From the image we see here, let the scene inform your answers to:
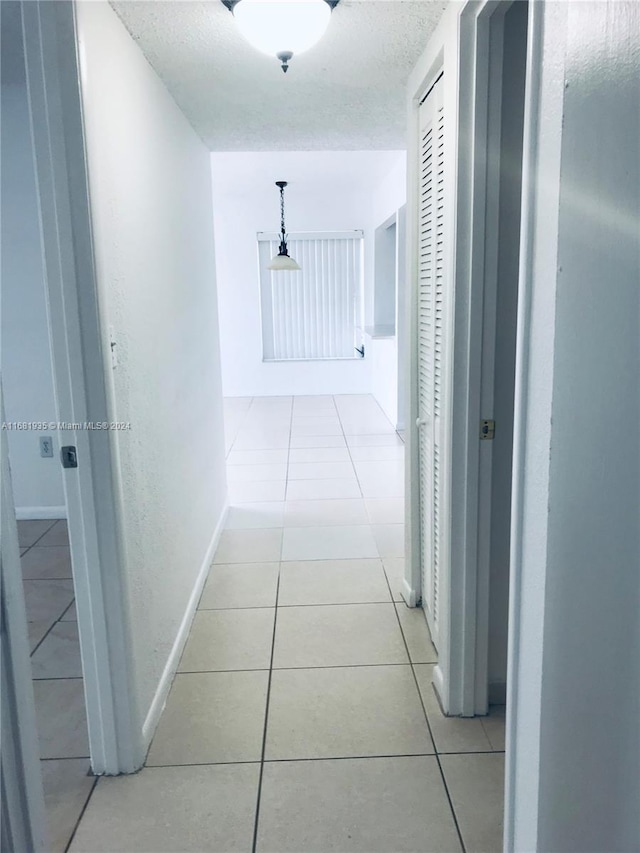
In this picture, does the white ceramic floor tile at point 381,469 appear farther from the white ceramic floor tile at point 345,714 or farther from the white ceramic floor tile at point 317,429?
the white ceramic floor tile at point 345,714

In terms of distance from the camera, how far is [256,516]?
12.6 ft

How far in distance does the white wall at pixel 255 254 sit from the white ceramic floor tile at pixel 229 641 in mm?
4745

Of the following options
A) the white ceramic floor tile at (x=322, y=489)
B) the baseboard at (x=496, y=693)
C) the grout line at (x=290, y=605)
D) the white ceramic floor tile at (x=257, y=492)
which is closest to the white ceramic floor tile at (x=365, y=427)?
the white ceramic floor tile at (x=322, y=489)

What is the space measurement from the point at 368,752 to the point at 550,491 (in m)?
1.26

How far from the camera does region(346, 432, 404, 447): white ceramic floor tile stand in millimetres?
5496

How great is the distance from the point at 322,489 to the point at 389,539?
3.22ft

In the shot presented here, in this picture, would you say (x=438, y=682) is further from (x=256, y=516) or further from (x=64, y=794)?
(x=256, y=516)

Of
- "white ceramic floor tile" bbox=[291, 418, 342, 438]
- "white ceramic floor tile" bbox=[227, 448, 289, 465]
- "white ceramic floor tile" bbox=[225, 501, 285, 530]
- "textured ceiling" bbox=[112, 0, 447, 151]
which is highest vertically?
"textured ceiling" bbox=[112, 0, 447, 151]

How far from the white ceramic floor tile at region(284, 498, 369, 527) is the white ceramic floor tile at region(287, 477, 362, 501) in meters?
0.08

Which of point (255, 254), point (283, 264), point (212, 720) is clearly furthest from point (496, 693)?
point (255, 254)

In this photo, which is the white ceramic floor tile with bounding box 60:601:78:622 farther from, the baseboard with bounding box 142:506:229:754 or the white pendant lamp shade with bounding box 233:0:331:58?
the white pendant lamp shade with bounding box 233:0:331:58

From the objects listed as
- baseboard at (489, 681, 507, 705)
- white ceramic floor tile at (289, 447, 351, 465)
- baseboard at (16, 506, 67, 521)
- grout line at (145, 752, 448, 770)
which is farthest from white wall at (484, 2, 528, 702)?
white ceramic floor tile at (289, 447, 351, 465)

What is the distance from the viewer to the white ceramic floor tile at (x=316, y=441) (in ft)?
18.2

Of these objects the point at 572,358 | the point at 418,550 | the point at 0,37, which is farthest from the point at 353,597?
the point at 0,37
